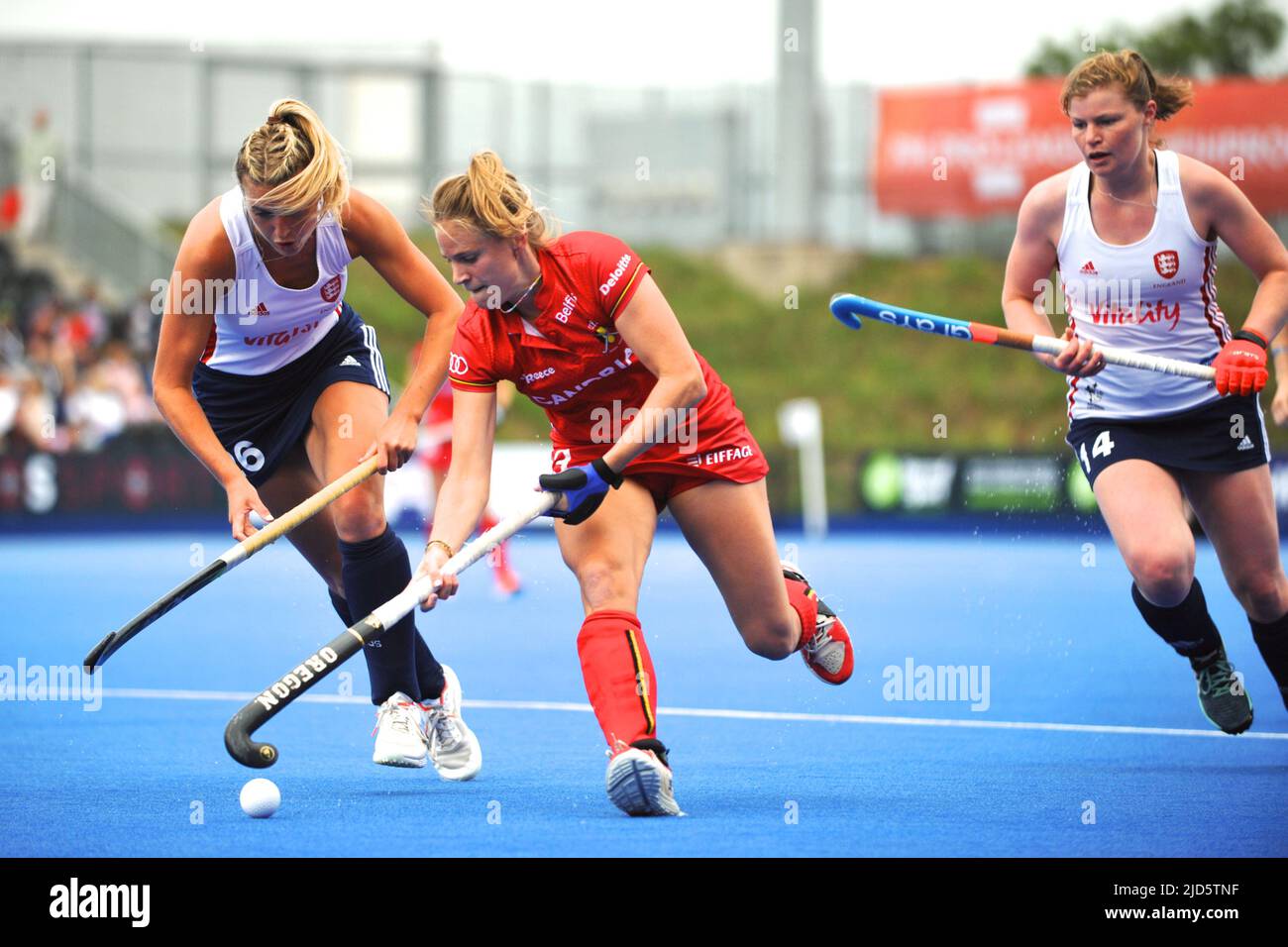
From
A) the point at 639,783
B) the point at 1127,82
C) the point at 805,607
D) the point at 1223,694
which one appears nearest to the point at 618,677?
the point at 639,783

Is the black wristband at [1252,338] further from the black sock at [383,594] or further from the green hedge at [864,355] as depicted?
the green hedge at [864,355]

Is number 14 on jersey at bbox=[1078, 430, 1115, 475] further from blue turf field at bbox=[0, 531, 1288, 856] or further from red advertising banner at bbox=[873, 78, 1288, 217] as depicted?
red advertising banner at bbox=[873, 78, 1288, 217]

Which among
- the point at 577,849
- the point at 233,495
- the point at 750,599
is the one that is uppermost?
the point at 233,495

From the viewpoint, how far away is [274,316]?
16.1 ft

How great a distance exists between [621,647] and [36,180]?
17.0m

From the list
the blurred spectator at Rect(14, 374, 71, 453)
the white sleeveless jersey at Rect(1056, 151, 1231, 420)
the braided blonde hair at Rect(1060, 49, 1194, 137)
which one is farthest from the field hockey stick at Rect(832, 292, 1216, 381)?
the blurred spectator at Rect(14, 374, 71, 453)

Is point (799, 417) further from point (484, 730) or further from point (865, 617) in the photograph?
point (484, 730)

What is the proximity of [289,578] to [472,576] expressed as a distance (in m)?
1.64

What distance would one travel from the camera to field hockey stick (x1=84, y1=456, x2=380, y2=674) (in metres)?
4.65

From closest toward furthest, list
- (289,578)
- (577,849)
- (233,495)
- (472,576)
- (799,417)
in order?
(577,849) → (233,495) → (472,576) → (289,578) → (799,417)

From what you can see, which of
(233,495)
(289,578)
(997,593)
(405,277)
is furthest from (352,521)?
(289,578)

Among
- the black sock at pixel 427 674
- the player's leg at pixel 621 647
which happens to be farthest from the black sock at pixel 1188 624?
the black sock at pixel 427 674

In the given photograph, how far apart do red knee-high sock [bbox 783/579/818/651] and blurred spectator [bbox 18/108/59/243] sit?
49.9ft

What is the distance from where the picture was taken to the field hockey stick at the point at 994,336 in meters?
4.88
